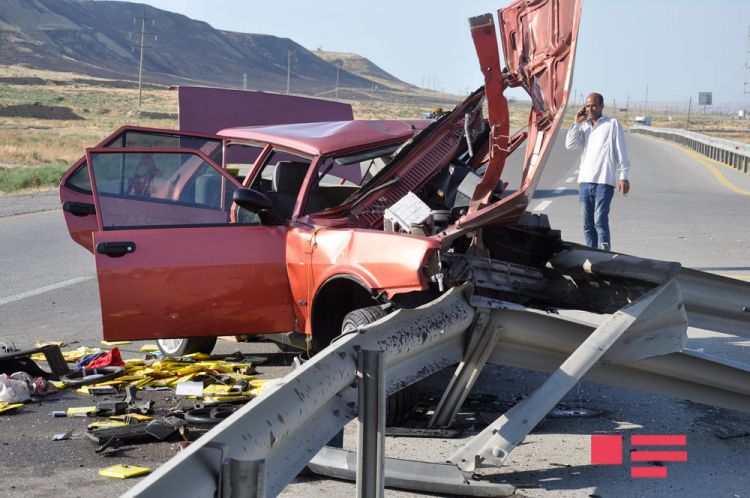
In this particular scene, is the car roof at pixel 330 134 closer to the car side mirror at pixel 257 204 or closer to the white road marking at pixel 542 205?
the car side mirror at pixel 257 204

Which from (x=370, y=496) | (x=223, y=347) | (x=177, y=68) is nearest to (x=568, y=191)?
(x=223, y=347)

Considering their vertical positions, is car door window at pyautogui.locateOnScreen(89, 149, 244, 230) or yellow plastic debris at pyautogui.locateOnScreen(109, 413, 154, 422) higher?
car door window at pyautogui.locateOnScreen(89, 149, 244, 230)

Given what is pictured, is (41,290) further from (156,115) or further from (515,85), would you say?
(156,115)

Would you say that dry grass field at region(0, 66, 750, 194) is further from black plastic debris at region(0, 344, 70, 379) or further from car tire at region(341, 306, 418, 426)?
car tire at region(341, 306, 418, 426)

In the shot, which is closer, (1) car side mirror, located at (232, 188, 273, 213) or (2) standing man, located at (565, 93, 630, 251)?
(1) car side mirror, located at (232, 188, 273, 213)

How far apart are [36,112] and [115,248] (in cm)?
7491

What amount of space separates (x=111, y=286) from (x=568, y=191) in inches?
675

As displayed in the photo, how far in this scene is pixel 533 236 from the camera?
22.6 feet

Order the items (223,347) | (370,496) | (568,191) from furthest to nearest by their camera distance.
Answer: (568,191), (223,347), (370,496)

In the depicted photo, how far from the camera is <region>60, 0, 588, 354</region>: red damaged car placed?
6.15 meters

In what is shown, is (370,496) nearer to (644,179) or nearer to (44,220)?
(44,220)

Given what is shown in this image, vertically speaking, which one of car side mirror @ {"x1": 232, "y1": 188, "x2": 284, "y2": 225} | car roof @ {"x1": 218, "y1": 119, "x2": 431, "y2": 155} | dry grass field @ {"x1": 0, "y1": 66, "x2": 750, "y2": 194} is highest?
car roof @ {"x1": 218, "y1": 119, "x2": 431, "y2": 155}
